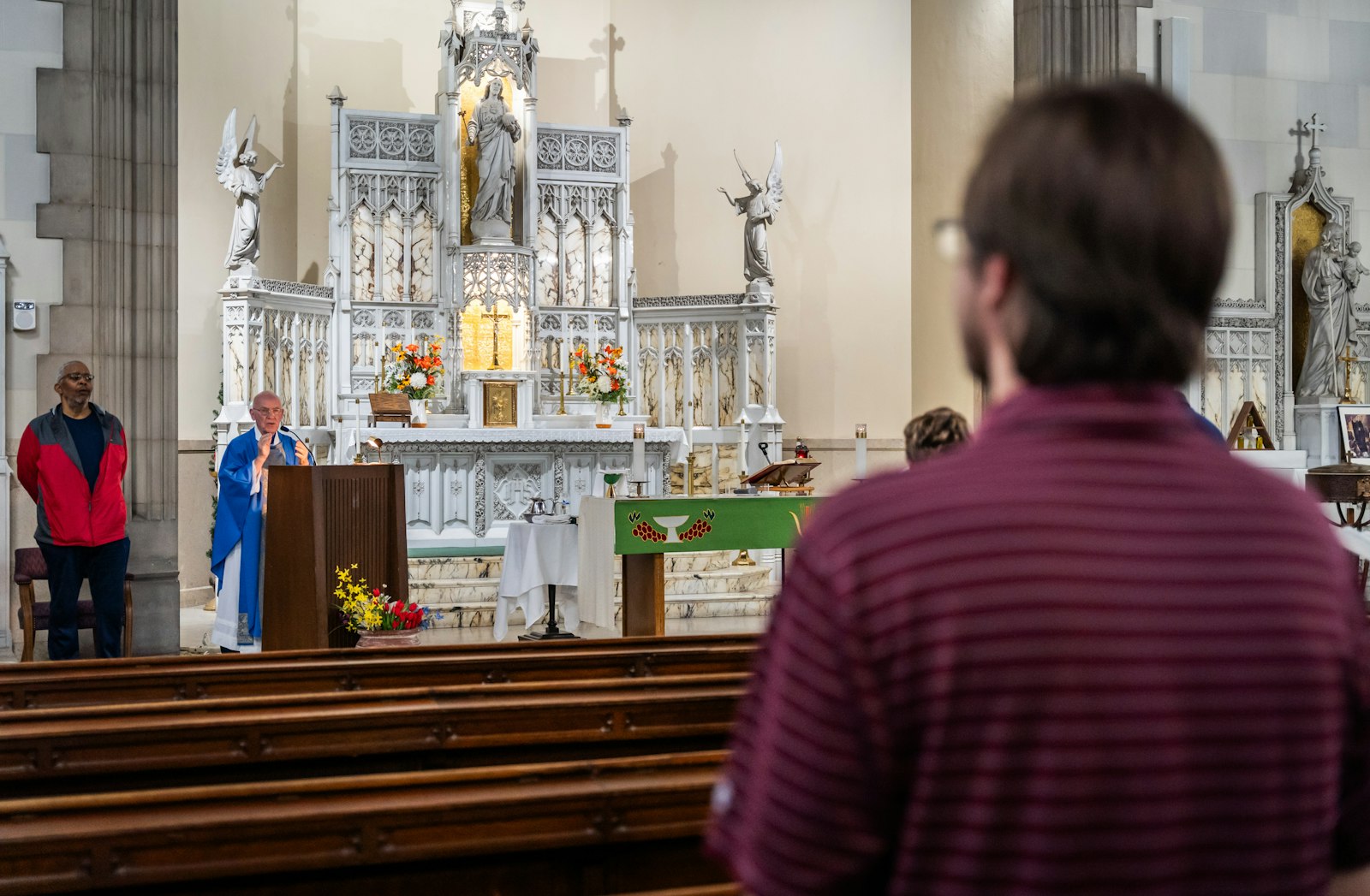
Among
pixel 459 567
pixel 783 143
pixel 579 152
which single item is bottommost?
pixel 459 567

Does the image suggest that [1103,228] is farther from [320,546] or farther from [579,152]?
[579,152]

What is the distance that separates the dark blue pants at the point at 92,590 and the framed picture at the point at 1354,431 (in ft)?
29.9

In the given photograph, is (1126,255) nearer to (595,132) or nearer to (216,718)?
(216,718)

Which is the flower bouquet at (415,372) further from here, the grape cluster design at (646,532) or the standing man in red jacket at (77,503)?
the grape cluster design at (646,532)

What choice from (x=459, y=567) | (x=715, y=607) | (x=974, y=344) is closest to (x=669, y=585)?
(x=715, y=607)

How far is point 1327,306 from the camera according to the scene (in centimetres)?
1041

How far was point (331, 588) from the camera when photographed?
18.1ft


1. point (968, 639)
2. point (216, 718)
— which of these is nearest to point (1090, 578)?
point (968, 639)

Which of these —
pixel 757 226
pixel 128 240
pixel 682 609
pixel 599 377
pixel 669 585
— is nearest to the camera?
pixel 128 240

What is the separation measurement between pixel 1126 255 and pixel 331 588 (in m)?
5.08

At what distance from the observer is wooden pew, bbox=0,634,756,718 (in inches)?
133

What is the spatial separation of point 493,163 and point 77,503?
5.52 metres

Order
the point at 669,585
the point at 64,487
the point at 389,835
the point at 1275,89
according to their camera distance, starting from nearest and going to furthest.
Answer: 1. the point at 389,835
2. the point at 64,487
3. the point at 669,585
4. the point at 1275,89

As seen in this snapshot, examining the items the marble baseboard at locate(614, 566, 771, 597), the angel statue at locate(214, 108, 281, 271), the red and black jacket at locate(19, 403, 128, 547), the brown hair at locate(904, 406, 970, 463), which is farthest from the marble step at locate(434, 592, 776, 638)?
the brown hair at locate(904, 406, 970, 463)
